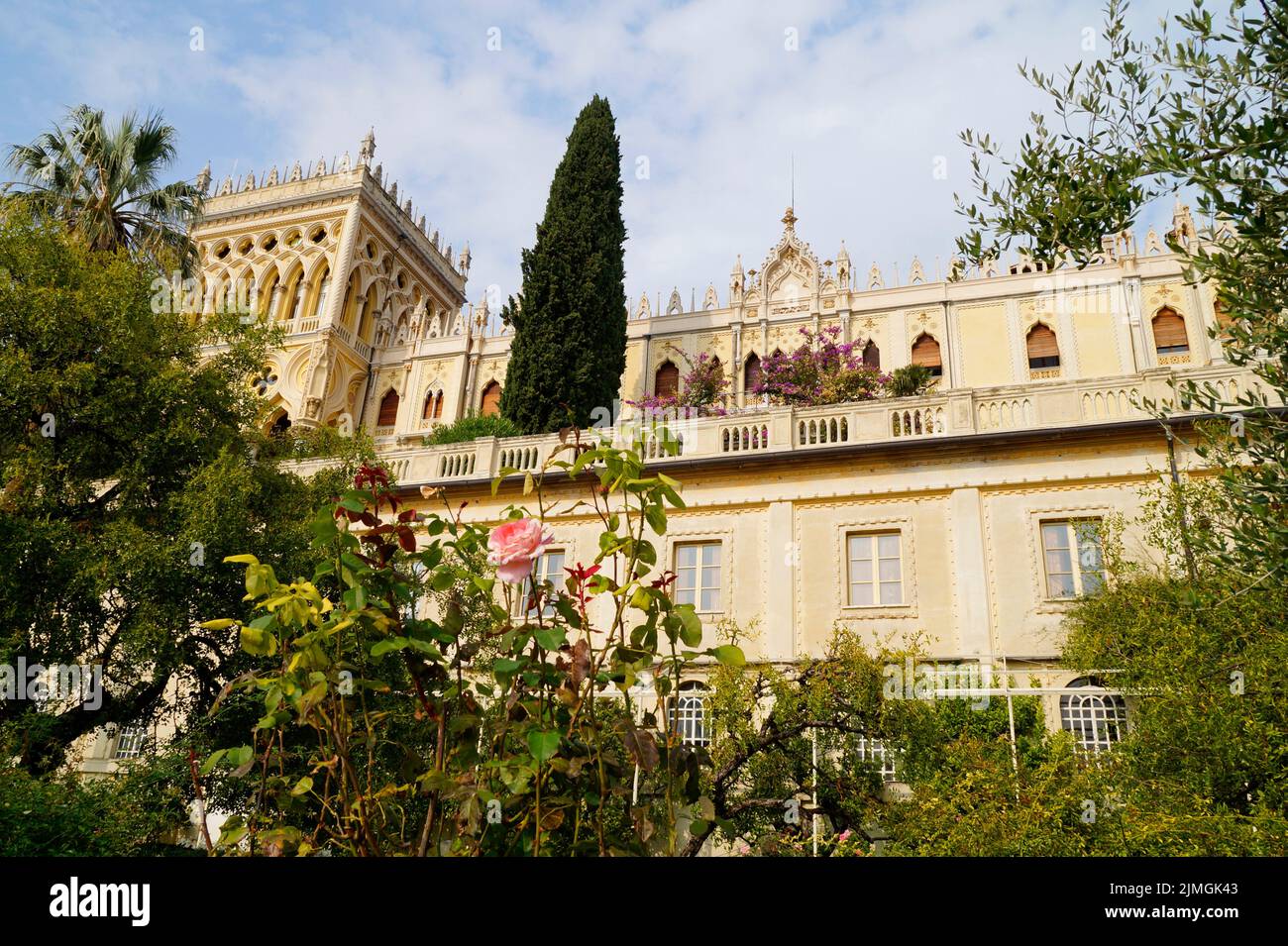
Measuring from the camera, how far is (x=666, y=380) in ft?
113

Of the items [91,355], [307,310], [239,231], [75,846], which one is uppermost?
[239,231]

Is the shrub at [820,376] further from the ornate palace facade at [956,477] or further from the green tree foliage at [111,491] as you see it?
the green tree foliage at [111,491]

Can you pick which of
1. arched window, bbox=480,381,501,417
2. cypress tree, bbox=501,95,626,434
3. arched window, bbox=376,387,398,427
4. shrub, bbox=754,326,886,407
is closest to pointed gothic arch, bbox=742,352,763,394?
shrub, bbox=754,326,886,407

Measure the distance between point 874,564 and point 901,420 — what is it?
110 inches

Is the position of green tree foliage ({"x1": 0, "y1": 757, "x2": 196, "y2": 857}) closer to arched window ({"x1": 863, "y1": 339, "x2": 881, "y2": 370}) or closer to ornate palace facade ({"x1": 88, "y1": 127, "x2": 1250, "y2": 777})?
ornate palace facade ({"x1": 88, "y1": 127, "x2": 1250, "y2": 777})

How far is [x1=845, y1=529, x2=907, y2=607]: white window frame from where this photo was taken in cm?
1683

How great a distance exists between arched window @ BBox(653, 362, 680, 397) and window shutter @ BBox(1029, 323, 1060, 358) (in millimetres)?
11858

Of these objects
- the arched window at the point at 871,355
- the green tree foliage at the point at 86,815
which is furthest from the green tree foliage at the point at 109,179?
the arched window at the point at 871,355

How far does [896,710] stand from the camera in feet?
44.4

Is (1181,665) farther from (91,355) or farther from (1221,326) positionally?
(91,355)

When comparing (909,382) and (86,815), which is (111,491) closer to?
(86,815)

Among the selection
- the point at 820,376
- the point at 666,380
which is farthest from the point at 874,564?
the point at 666,380
